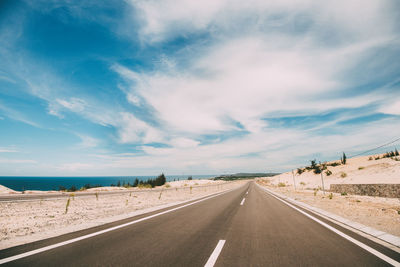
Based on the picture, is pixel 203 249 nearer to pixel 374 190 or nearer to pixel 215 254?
pixel 215 254

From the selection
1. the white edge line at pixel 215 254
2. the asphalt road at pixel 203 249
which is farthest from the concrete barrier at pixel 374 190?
the white edge line at pixel 215 254

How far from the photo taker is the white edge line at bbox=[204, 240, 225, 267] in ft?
12.0

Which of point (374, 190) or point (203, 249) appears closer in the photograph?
point (203, 249)

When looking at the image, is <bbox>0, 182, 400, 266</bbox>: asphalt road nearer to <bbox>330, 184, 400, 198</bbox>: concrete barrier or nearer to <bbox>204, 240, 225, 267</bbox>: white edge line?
<bbox>204, 240, 225, 267</bbox>: white edge line

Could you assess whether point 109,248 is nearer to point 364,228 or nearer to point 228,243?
point 228,243

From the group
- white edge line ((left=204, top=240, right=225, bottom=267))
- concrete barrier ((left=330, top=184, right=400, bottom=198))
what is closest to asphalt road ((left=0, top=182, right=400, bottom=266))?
white edge line ((left=204, top=240, right=225, bottom=267))

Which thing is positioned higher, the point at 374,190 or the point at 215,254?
the point at 215,254

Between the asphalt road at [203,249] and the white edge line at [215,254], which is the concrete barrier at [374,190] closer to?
the asphalt road at [203,249]

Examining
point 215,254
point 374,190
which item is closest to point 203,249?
point 215,254

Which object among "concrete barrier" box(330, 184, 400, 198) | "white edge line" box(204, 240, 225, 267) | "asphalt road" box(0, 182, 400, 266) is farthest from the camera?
"concrete barrier" box(330, 184, 400, 198)

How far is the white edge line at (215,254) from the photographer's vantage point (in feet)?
12.0

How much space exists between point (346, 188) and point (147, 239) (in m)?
27.4

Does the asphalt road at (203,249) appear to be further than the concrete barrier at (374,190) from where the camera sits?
No

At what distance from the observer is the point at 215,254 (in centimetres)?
414
